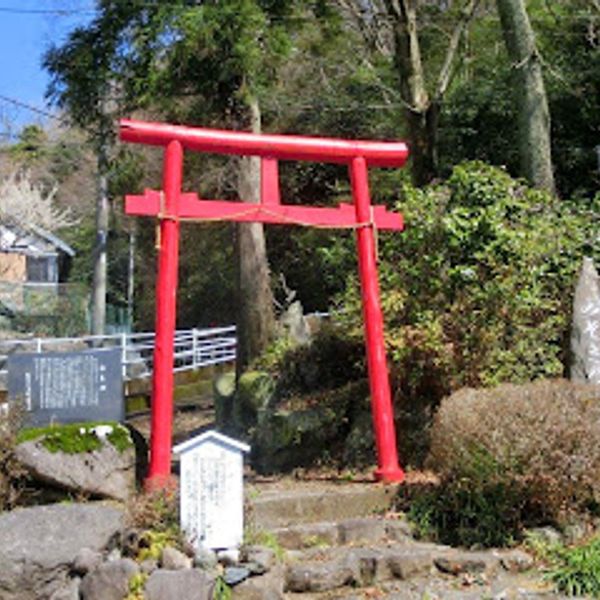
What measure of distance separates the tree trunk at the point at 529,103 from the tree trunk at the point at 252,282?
3.50 meters

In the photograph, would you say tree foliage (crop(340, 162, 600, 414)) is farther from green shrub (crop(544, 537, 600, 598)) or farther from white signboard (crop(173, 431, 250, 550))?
white signboard (crop(173, 431, 250, 550))

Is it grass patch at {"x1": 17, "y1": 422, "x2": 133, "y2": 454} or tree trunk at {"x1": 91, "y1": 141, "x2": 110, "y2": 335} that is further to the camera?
tree trunk at {"x1": 91, "y1": 141, "x2": 110, "y2": 335}

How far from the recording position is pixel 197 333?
21.4m

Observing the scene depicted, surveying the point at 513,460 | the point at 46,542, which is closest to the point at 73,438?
the point at 46,542

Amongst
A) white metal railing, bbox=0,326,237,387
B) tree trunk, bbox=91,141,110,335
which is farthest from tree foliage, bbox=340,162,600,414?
tree trunk, bbox=91,141,110,335

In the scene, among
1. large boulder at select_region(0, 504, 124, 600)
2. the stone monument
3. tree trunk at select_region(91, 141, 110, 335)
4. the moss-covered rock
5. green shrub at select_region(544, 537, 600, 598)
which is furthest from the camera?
tree trunk at select_region(91, 141, 110, 335)

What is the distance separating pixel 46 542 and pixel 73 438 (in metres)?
1.68

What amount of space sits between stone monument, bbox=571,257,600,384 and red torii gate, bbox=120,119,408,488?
1.78m

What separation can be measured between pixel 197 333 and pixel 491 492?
48.1 feet

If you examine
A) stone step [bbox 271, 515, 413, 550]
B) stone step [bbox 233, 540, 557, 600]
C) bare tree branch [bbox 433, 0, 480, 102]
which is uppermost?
bare tree branch [bbox 433, 0, 480, 102]

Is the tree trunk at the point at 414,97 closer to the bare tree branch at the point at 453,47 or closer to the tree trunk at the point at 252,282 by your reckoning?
the bare tree branch at the point at 453,47

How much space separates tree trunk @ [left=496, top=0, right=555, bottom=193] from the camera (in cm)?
1201

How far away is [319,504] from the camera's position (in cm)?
822

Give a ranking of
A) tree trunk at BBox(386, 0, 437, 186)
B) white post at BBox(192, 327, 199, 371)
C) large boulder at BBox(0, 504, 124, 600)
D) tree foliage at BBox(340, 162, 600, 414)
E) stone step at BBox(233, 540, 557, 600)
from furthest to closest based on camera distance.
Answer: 1. white post at BBox(192, 327, 199, 371)
2. tree trunk at BBox(386, 0, 437, 186)
3. tree foliage at BBox(340, 162, 600, 414)
4. stone step at BBox(233, 540, 557, 600)
5. large boulder at BBox(0, 504, 124, 600)
